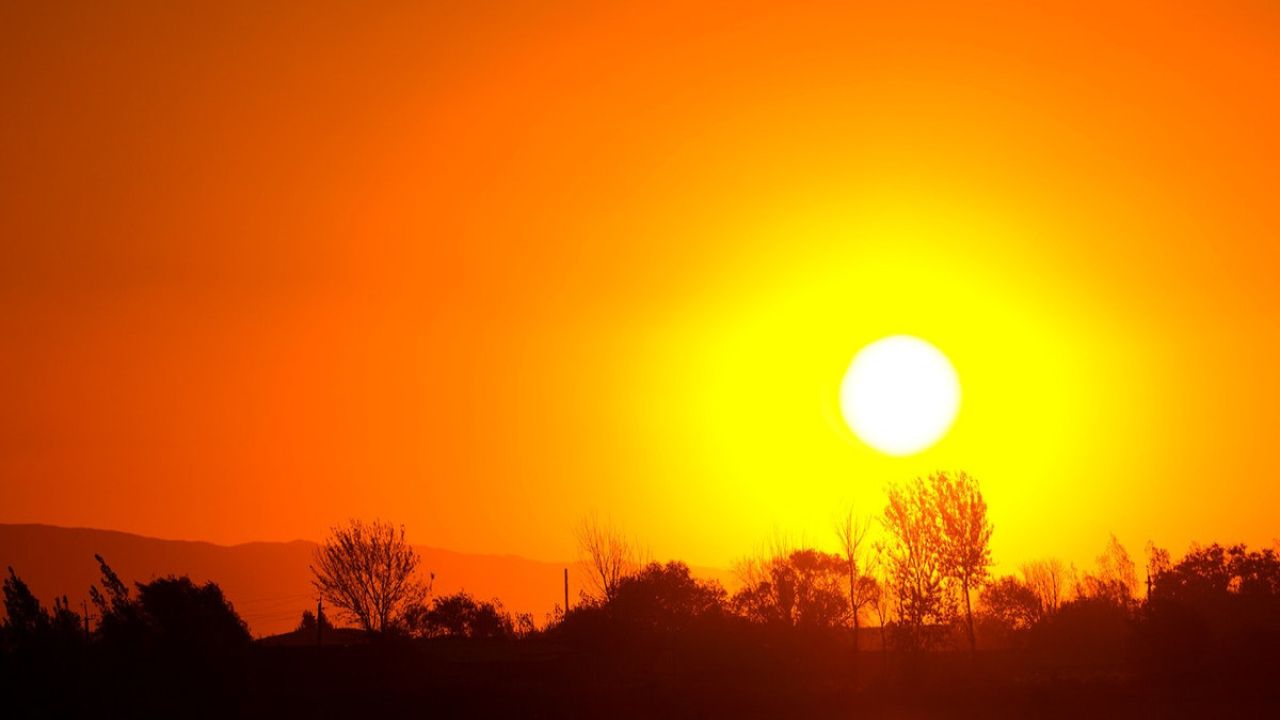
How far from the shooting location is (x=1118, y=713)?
49656 millimetres

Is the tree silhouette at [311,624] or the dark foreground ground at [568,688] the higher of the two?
the tree silhouette at [311,624]

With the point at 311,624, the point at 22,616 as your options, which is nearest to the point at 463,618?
the point at 311,624

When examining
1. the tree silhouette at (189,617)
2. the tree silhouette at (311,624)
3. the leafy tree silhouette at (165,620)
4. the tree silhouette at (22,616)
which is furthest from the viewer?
the tree silhouette at (311,624)

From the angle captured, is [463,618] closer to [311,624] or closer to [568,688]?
[311,624]

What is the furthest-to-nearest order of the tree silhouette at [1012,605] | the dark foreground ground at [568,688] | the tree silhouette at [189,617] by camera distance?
the tree silhouette at [1012,605] → the tree silhouette at [189,617] → the dark foreground ground at [568,688]

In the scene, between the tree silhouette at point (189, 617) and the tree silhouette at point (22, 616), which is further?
the tree silhouette at point (189, 617)

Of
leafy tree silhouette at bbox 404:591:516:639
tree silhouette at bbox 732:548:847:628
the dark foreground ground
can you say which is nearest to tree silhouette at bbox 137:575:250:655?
the dark foreground ground

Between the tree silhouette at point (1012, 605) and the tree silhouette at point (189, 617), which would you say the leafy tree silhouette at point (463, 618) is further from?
the tree silhouette at point (1012, 605)

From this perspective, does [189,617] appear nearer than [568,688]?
No

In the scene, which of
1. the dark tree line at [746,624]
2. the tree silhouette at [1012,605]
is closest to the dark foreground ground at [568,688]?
the dark tree line at [746,624]

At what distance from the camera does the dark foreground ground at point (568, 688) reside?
1871 inches

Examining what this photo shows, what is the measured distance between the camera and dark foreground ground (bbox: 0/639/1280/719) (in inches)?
1871

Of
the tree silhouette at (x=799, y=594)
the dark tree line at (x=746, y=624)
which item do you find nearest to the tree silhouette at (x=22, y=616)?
the dark tree line at (x=746, y=624)

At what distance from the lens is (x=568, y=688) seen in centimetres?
5572
